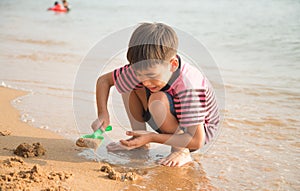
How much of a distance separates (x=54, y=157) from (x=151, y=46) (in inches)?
36.2

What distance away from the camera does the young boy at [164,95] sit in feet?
7.65

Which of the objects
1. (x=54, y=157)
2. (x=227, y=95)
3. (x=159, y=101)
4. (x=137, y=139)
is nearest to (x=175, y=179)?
(x=137, y=139)

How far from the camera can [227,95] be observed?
4195 mm

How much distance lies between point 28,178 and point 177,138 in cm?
91

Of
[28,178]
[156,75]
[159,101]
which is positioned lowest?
[28,178]

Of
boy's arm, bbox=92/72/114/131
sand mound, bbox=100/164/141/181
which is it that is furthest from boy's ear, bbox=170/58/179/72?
sand mound, bbox=100/164/141/181

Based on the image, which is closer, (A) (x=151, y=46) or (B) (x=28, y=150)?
(A) (x=151, y=46)

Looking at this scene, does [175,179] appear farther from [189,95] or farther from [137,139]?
[189,95]

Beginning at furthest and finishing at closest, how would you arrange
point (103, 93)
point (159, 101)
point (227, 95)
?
point (227, 95), point (103, 93), point (159, 101)

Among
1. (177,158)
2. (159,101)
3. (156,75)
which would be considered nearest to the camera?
(156,75)

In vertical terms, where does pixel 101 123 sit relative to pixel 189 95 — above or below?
below

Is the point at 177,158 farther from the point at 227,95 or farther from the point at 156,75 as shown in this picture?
the point at 227,95

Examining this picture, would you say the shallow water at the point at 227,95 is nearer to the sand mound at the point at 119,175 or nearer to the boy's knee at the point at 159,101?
the sand mound at the point at 119,175

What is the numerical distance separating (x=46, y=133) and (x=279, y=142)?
5.47ft
